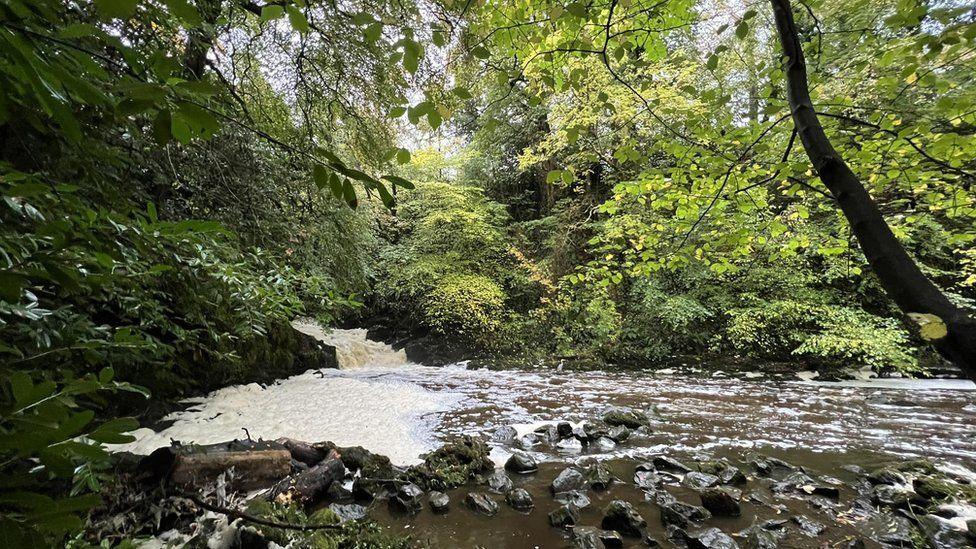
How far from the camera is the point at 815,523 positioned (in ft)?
10.4

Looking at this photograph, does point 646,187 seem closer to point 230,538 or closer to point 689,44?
point 230,538

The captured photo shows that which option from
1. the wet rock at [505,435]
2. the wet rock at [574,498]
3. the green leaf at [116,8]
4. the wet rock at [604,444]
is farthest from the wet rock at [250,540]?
the wet rock at [604,444]

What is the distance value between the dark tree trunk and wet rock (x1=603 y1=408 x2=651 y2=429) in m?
4.83

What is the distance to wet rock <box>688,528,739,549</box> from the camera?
2881mm

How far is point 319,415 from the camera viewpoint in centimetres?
592

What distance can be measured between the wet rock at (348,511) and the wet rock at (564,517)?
156cm

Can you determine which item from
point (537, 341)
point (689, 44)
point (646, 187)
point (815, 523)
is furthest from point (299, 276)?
point (689, 44)

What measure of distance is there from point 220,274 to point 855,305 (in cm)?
1251

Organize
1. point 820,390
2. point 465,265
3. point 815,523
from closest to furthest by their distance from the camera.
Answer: point 815,523 → point 820,390 → point 465,265

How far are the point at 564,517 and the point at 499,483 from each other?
2.73ft

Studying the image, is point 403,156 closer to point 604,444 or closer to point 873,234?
point 873,234

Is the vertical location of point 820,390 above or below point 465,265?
below

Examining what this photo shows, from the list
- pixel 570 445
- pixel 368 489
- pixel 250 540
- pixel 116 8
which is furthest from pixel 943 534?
pixel 116 8

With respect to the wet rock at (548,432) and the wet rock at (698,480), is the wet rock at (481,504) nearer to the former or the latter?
the wet rock at (548,432)
